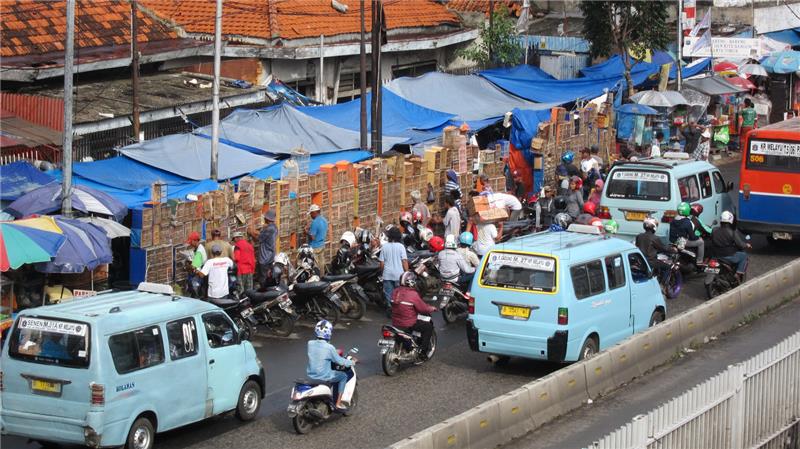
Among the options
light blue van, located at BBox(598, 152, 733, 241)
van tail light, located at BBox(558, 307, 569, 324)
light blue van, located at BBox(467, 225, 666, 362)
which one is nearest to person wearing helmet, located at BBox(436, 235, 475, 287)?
light blue van, located at BBox(467, 225, 666, 362)

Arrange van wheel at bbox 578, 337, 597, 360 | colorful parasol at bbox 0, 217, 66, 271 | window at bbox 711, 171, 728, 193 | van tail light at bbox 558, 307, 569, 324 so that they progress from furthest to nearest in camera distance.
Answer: window at bbox 711, 171, 728, 193 < colorful parasol at bbox 0, 217, 66, 271 < van wheel at bbox 578, 337, 597, 360 < van tail light at bbox 558, 307, 569, 324

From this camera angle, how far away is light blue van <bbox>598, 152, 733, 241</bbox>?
22359 mm

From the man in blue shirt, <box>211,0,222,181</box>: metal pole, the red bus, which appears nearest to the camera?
the man in blue shirt

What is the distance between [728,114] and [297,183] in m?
20.0

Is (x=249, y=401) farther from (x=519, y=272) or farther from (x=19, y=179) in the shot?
(x=19, y=179)

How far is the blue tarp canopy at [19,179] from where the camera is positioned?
19766mm

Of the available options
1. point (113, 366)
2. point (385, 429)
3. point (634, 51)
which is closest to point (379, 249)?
point (385, 429)

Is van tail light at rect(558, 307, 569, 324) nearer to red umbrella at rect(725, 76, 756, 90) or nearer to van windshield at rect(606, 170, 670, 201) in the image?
van windshield at rect(606, 170, 670, 201)

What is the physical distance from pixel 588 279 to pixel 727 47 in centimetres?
2317

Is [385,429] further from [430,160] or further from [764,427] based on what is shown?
[430,160]

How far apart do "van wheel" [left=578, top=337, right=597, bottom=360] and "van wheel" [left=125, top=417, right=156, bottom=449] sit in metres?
5.77

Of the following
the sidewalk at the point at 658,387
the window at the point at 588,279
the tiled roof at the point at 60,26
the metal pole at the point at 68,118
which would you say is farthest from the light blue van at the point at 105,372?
the tiled roof at the point at 60,26

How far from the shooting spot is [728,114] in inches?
1474

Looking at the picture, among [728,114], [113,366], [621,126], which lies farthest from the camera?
[728,114]
